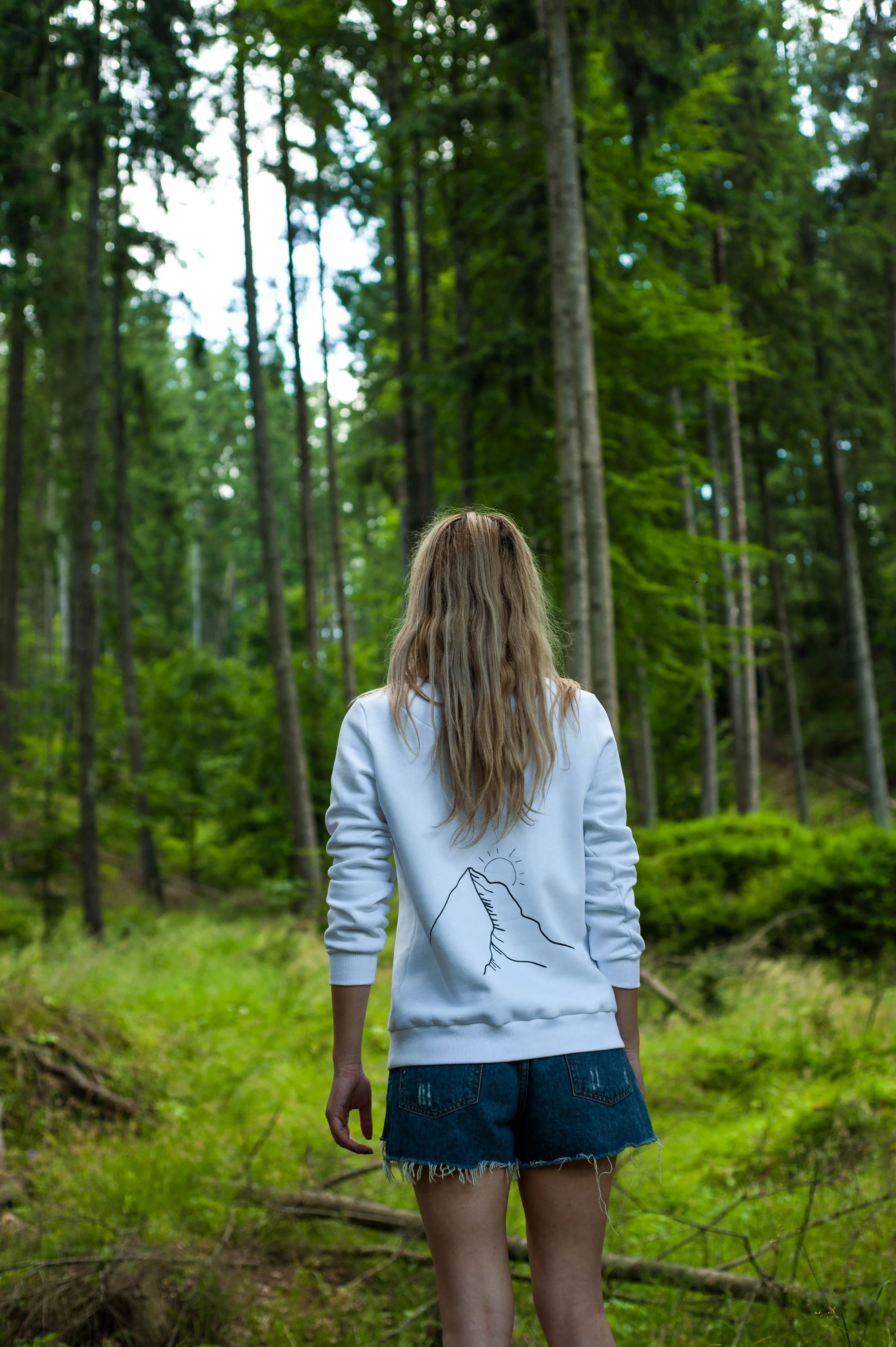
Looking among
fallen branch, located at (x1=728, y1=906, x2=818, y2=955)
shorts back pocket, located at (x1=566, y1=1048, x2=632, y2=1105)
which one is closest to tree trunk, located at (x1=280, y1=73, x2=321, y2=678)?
fallen branch, located at (x1=728, y1=906, x2=818, y2=955)

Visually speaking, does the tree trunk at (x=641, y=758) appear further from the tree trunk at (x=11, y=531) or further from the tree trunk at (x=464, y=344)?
the tree trunk at (x=11, y=531)

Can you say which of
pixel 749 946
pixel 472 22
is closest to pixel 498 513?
pixel 749 946

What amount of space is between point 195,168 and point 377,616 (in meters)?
8.62

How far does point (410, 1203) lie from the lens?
14.8ft

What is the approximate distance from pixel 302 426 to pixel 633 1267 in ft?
54.6

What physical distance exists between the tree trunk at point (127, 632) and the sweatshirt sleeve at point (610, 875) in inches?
641

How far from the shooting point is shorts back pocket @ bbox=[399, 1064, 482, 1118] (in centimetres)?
196

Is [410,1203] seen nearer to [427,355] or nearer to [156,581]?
[427,355]

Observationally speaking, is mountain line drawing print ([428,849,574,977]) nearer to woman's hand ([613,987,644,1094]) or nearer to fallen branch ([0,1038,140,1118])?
woman's hand ([613,987,644,1094])

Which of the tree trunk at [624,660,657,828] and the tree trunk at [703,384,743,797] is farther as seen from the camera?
the tree trunk at [703,384,743,797]

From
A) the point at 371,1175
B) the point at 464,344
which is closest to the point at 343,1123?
the point at 371,1175

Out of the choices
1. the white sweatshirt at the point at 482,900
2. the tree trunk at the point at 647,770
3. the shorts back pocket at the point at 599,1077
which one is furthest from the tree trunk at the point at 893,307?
the shorts back pocket at the point at 599,1077

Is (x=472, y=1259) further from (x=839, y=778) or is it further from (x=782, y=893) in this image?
(x=839, y=778)

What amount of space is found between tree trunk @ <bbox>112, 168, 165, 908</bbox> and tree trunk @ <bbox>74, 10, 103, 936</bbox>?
332 centimetres
